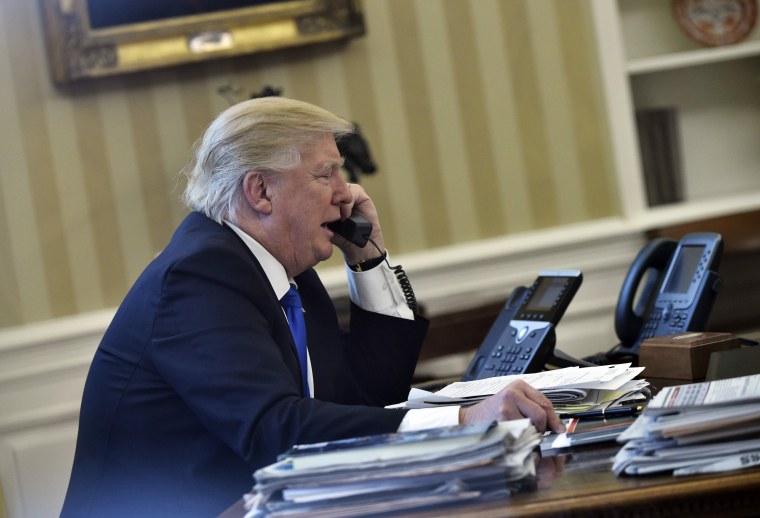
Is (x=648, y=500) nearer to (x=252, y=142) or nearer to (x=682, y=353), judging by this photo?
(x=682, y=353)

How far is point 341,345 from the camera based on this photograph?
226 cm

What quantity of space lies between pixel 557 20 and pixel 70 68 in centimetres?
167

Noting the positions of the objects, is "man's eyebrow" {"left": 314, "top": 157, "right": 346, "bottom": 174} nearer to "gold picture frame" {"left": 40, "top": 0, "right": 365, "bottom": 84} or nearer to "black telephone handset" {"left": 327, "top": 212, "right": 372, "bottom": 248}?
"black telephone handset" {"left": 327, "top": 212, "right": 372, "bottom": 248}

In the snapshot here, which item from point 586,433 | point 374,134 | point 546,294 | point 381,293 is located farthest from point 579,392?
point 374,134

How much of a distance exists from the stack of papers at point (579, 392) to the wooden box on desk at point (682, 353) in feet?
0.66

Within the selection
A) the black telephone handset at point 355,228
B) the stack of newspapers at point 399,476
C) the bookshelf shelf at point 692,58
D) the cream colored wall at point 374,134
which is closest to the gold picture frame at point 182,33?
the cream colored wall at point 374,134

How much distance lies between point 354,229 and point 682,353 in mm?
743

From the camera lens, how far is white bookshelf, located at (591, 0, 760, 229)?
12.3 feet

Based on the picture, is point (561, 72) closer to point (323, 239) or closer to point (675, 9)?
point (675, 9)

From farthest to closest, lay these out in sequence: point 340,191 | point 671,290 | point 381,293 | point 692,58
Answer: point 692,58 → point 381,293 → point 671,290 → point 340,191

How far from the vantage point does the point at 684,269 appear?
218 centimetres

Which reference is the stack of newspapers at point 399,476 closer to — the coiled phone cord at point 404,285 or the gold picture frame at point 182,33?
the coiled phone cord at point 404,285

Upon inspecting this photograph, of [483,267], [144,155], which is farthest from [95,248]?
[483,267]

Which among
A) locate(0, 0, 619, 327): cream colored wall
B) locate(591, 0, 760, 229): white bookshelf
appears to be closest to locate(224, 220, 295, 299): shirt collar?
locate(0, 0, 619, 327): cream colored wall
